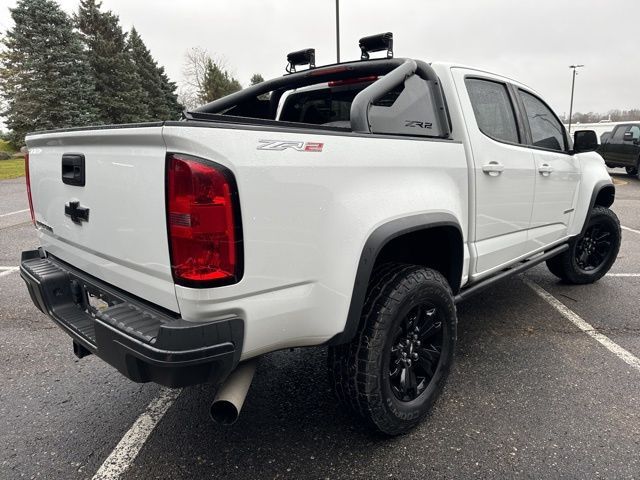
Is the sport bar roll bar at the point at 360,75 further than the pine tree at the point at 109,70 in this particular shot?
No

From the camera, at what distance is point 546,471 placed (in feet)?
6.58

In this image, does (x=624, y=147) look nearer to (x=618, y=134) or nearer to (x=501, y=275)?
(x=618, y=134)

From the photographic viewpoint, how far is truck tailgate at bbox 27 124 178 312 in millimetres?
1591

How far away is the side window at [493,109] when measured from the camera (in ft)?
9.16

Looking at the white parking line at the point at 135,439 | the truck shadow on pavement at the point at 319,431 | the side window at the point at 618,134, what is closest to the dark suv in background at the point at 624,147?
the side window at the point at 618,134

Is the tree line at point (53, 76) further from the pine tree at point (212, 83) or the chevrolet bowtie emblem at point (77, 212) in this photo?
the chevrolet bowtie emblem at point (77, 212)

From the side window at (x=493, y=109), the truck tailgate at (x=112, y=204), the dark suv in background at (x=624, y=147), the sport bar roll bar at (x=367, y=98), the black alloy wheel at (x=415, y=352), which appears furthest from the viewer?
the dark suv in background at (x=624, y=147)

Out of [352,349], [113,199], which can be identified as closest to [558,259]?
[352,349]

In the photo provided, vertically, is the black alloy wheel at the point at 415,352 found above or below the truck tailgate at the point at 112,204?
below

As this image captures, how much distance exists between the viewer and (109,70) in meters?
28.3

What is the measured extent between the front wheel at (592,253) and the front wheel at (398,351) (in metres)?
2.64

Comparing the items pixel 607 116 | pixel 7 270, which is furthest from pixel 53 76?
→ pixel 607 116

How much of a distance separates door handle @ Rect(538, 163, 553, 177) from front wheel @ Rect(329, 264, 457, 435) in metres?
1.50

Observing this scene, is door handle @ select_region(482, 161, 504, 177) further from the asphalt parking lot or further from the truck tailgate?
the truck tailgate
